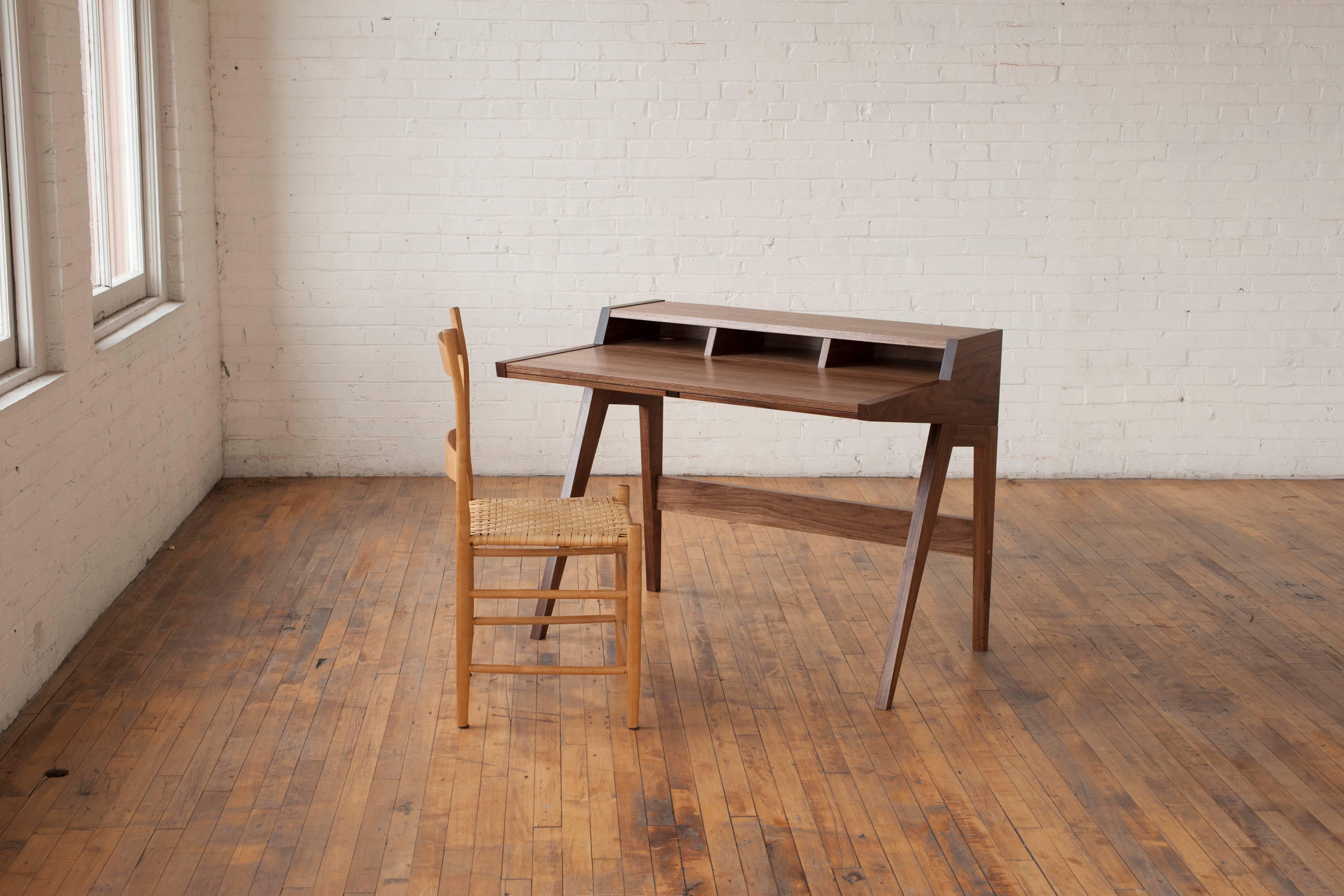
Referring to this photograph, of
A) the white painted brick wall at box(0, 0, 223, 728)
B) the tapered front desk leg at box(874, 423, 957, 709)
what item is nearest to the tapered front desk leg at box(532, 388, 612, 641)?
the tapered front desk leg at box(874, 423, 957, 709)

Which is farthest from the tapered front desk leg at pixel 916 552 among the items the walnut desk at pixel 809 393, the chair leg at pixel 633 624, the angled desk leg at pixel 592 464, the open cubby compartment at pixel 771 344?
the angled desk leg at pixel 592 464

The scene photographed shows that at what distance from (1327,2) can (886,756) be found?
414cm

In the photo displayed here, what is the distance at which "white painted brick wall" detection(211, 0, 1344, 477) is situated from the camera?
17.1 ft

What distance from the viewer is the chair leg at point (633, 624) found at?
9.84 feet

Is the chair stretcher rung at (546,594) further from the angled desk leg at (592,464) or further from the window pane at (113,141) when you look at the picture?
the window pane at (113,141)

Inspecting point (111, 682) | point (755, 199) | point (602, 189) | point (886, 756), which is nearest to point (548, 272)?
point (602, 189)

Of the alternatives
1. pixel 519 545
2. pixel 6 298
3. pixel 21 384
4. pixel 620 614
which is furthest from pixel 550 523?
pixel 6 298

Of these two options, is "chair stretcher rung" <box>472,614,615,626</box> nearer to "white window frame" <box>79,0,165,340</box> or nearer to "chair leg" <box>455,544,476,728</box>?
"chair leg" <box>455,544,476,728</box>

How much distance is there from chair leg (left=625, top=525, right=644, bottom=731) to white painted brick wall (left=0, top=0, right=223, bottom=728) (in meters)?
1.49

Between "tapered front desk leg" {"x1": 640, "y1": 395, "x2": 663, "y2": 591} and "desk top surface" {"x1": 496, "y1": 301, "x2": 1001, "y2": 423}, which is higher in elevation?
"desk top surface" {"x1": 496, "y1": 301, "x2": 1001, "y2": 423}

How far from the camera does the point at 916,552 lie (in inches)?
127

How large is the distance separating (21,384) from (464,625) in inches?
52.3

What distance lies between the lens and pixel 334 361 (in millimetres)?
5406

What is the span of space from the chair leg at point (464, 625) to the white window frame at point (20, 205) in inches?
48.6
